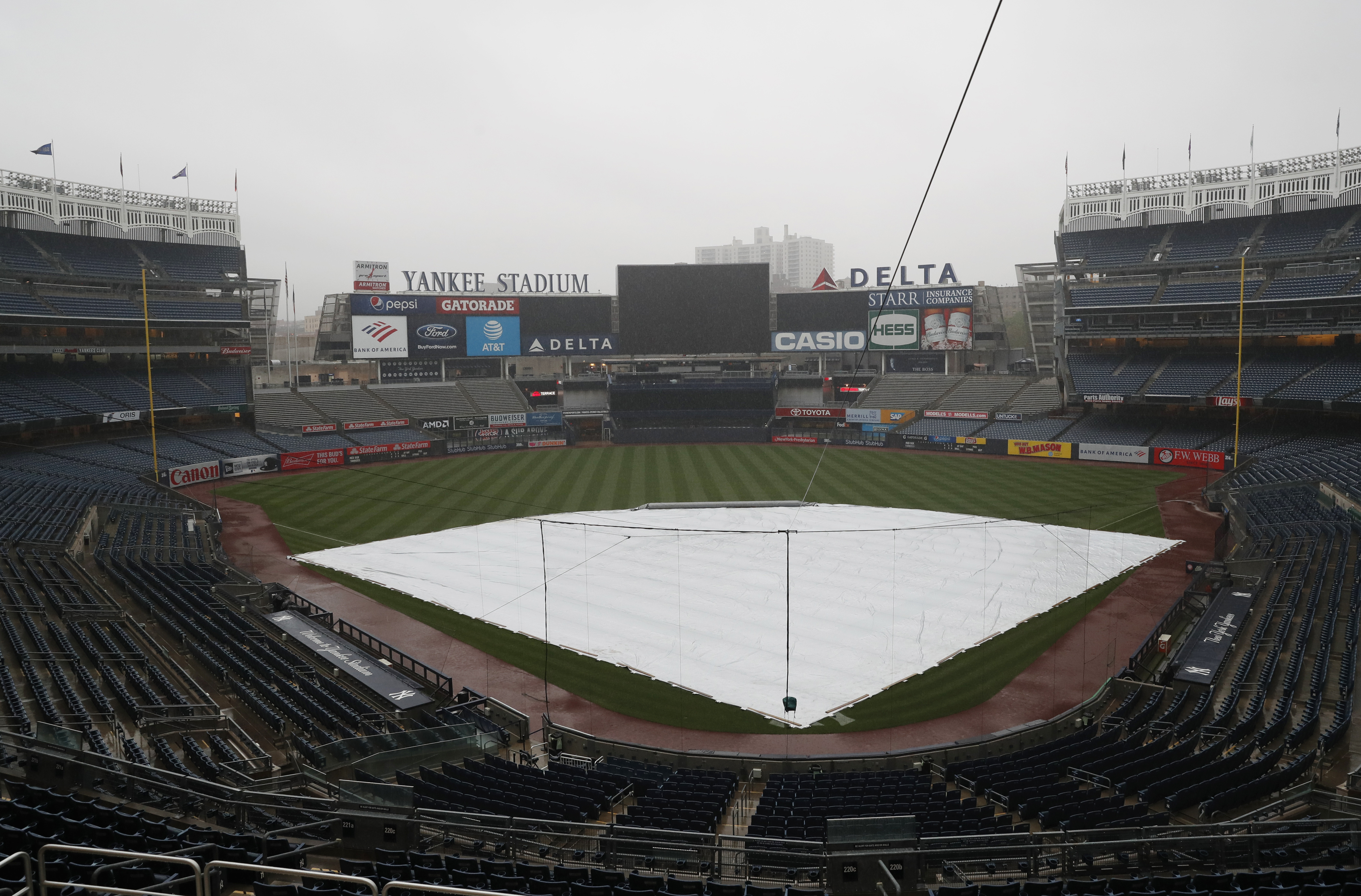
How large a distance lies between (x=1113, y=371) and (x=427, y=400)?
51.8 metres

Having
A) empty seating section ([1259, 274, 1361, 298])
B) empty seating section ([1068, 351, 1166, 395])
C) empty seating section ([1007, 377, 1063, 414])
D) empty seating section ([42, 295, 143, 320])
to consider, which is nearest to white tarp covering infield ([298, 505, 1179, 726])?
empty seating section ([1068, 351, 1166, 395])

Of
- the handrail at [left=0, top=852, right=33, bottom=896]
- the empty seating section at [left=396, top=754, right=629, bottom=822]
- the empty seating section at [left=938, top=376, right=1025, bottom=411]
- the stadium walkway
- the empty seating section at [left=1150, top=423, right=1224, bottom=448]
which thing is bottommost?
the stadium walkway

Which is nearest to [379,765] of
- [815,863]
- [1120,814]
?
[815,863]

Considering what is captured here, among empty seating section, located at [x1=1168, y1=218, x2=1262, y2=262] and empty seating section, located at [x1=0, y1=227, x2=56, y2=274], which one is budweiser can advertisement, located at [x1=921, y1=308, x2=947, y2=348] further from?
→ empty seating section, located at [x1=0, y1=227, x2=56, y2=274]

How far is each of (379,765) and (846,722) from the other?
1002 cm

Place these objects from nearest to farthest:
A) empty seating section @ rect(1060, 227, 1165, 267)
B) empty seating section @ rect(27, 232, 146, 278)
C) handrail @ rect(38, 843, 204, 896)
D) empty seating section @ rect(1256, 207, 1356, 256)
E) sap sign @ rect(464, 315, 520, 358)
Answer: handrail @ rect(38, 843, 204, 896)
empty seating section @ rect(1256, 207, 1356, 256)
empty seating section @ rect(27, 232, 146, 278)
empty seating section @ rect(1060, 227, 1165, 267)
sap sign @ rect(464, 315, 520, 358)

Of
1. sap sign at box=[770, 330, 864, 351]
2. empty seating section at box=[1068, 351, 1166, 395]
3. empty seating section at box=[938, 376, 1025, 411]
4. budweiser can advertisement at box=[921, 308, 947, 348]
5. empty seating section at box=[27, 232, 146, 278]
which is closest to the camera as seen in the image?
empty seating section at box=[27, 232, 146, 278]

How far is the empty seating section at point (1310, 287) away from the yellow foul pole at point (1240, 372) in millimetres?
1822

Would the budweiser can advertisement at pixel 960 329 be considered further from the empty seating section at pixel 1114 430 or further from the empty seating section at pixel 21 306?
the empty seating section at pixel 21 306

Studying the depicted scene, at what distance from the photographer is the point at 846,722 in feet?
64.0

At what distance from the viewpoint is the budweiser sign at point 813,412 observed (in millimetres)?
69812

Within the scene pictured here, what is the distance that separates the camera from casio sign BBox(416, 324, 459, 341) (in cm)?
7169

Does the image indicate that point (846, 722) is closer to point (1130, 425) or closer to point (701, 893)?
point (701, 893)

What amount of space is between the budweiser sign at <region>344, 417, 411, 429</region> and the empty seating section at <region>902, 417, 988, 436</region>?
37.8m
